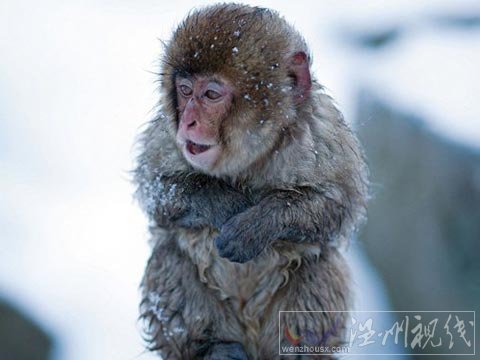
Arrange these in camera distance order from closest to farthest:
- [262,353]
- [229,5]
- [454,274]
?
[229,5] < [262,353] < [454,274]

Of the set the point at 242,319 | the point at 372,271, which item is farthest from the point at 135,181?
the point at 372,271

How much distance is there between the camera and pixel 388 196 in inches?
366

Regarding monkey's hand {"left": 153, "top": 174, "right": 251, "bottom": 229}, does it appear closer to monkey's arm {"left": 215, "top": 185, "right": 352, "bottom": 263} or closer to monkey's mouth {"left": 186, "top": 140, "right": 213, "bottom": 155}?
monkey's arm {"left": 215, "top": 185, "right": 352, "bottom": 263}

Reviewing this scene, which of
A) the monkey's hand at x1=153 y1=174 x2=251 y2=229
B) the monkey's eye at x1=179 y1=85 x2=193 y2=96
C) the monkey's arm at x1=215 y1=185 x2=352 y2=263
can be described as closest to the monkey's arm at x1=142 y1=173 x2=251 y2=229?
the monkey's hand at x1=153 y1=174 x2=251 y2=229

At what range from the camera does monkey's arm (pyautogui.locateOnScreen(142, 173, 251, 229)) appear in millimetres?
4691

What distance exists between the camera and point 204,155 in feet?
14.9

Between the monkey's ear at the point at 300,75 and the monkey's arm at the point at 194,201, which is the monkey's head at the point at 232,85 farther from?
the monkey's arm at the point at 194,201

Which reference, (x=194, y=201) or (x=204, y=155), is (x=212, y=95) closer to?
(x=204, y=155)

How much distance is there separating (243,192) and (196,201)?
261 mm

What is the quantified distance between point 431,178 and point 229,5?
488 cm

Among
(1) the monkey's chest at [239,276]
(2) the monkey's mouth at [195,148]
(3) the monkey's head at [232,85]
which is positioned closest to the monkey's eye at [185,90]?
(3) the monkey's head at [232,85]

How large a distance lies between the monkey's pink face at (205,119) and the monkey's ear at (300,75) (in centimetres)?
37

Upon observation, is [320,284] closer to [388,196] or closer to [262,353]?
[262,353]

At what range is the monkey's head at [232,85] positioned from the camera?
14.8 feet
